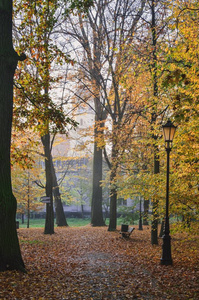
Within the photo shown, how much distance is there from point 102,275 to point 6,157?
394cm

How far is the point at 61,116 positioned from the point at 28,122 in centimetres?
149

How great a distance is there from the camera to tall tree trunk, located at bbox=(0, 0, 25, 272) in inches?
288

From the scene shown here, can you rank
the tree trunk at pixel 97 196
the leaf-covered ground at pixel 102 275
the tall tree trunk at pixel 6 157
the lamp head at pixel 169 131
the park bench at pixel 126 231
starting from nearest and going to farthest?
the leaf-covered ground at pixel 102 275
the tall tree trunk at pixel 6 157
the lamp head at pixel 169 131
the park bench at pixel 126 231
the tree trunk at pixel 97 196

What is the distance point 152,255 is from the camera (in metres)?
11.3

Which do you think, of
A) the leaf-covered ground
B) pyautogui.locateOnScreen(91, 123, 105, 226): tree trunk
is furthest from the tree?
the leaf-covered ground

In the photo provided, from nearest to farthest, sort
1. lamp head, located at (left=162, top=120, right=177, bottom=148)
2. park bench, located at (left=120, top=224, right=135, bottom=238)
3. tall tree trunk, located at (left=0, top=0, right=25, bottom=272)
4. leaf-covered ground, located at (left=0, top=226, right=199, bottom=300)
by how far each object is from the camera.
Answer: leaf-covered ground, located at (left=0, top=226, right=199, bottom=300), tall tree trunk, located at (left=0, top=0, right=25, bottom=272), lamp head, located at (left=162, top=120, right=177, bottom=148), park bench, located at (left=120, top=224, right=135, bottom=238)

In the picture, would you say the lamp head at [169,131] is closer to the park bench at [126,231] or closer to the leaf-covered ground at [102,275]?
the leaf-covered ground at [102,275]

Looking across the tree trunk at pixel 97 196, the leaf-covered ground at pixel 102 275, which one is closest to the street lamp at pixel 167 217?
the leaf-covered ground at pixel 102 275

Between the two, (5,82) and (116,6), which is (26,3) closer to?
(5,82)

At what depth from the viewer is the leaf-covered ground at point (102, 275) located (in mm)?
6164

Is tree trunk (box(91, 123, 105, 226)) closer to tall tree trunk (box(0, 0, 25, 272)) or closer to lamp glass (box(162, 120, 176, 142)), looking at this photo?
lamp glass (box(162, 120, 176, 142))

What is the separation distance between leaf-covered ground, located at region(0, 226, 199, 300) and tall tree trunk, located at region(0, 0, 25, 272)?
45cm

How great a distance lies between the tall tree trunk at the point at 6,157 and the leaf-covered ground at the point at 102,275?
450 mm

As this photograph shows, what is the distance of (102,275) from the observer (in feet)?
25.6
